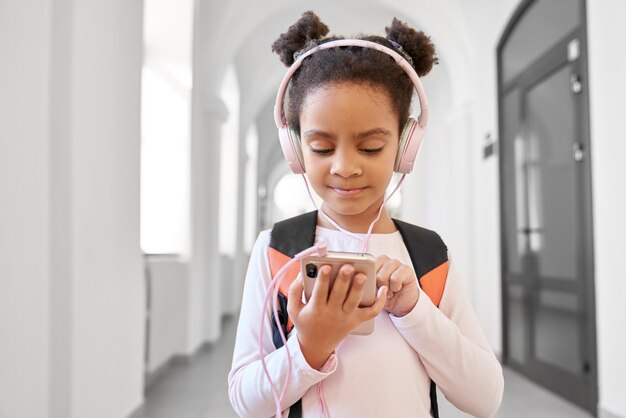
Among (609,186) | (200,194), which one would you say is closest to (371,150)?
(609,186)

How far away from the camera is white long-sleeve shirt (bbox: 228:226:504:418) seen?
851 millimetres

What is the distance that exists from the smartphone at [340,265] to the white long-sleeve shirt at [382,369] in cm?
11

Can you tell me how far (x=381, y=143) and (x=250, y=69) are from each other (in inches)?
321

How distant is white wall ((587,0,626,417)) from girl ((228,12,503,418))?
2.66m

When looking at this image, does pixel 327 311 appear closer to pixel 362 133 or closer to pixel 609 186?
pixel 362 133

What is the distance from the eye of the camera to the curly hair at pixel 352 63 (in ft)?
2.93

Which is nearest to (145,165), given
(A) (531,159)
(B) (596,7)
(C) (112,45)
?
(C) (112,45)

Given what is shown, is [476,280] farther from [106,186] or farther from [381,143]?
[381,143]

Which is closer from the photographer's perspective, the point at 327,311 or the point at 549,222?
the point at 327,311

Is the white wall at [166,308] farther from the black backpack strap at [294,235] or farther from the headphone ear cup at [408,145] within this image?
the headphone ear cup at [408,145]

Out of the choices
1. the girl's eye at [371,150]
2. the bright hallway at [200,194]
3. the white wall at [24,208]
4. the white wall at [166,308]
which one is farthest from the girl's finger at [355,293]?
the white wall at [166,308]

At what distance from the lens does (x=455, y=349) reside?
0.87 metres

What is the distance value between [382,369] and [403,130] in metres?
0.45

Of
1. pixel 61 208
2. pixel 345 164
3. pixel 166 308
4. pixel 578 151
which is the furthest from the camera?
pixel 166 308
